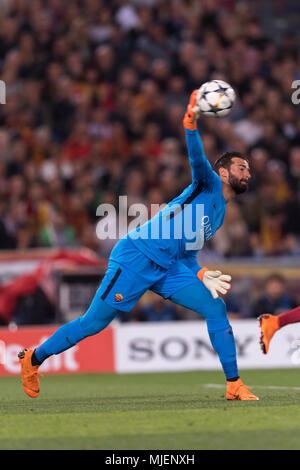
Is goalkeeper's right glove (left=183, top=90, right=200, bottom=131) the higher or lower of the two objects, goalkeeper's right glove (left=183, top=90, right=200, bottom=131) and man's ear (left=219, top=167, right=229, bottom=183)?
the higher

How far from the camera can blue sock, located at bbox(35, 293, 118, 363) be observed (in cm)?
743

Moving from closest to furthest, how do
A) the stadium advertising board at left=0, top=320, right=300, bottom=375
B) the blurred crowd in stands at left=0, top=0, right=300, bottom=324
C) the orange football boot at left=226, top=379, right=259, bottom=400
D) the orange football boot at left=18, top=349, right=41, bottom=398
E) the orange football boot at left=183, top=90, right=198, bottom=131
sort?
the orange football boot at left=183, top=90, right=198, bottom=131 < the orange football boot at left=226, top=379, right=259, bottom=400 < the orange football boot at left=18, top=349, right=41, bottom=398 < the stadium advertising board at left=0, top=320, right=300, bottom=375 < the blurred crowd in stands at left=0, top=0, right=300, bottom=324

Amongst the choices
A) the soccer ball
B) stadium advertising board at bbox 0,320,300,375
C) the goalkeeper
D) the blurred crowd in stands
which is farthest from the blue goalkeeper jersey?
the blurred crowd in stands

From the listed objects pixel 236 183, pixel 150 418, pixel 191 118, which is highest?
pixel 191 118

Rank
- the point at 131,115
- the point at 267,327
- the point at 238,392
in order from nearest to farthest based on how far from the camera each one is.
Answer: the point at 238,392 → the point at 267,327 → the point at 131,115

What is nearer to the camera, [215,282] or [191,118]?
[191,118]

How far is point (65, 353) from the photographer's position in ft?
40.3

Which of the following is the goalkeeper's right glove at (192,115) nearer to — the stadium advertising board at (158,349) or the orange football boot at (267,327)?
the orange football boot at (267,327)

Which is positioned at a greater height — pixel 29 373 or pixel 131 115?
pixel 131 115

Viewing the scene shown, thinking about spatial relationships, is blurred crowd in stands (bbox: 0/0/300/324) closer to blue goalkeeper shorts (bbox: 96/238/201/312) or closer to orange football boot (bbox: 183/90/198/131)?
blue goalkeeper shorts (bbox: 96/238/201/312)

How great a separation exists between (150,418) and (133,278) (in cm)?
142

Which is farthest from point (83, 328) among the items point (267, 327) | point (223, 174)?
point (223, 174)

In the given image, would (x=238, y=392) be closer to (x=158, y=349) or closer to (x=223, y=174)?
(x=223, y=174)
